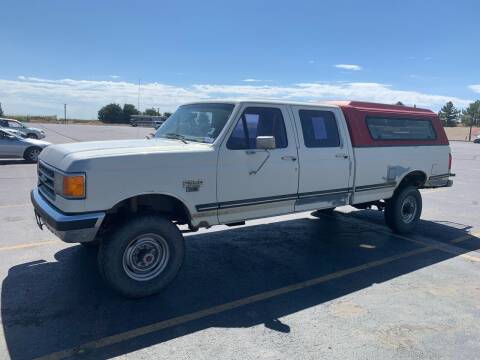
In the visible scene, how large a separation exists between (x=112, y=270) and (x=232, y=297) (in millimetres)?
1280

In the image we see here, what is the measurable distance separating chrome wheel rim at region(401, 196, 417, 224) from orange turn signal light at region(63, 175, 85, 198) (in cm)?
552

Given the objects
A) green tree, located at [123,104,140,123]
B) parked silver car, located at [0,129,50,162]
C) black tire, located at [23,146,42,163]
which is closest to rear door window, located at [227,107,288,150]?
parked silver car, located at [0,129,50,162]

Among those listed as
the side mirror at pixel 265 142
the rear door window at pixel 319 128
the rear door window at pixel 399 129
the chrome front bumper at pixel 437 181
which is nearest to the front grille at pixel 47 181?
the side mirror at pixel 265 142

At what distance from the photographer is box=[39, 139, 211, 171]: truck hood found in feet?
13.4

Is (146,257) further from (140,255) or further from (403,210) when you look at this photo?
(403,210)

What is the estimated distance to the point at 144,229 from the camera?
14.2ft

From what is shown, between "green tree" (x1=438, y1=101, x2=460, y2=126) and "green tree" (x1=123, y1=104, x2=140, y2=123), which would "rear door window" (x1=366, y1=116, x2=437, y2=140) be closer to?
"green tree" (x1=123, y1=104, x2=140, y2=123)

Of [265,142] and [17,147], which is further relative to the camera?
[17,147]

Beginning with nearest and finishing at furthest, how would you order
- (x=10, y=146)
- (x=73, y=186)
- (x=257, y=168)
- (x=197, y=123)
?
(x=73, y=186) → (x=257, y=168) → (x=197, y=123) → (x=10, y=146)

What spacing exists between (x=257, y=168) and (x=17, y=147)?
13616mm

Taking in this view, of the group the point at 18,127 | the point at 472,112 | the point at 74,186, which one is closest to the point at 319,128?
the point at 74,186

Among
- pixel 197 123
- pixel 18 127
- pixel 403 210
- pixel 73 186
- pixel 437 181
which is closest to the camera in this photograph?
pixel 73 186

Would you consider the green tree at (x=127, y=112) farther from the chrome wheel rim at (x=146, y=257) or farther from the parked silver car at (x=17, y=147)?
the chrome wheel rim at (x=146, y=257)

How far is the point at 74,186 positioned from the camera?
3922 millimetres
